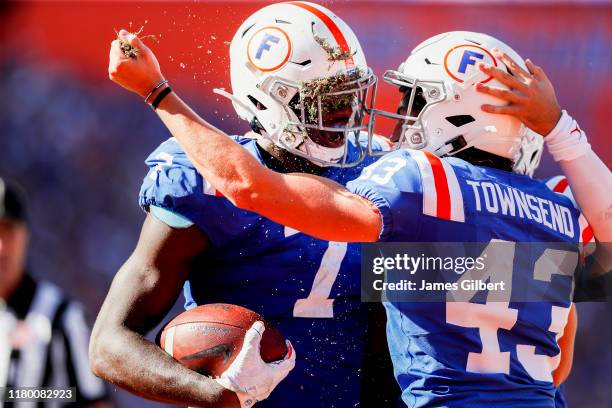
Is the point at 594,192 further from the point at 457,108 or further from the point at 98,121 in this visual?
the point at 98,121

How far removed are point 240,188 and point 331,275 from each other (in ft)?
2.08

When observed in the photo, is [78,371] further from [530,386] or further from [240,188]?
[530,386]

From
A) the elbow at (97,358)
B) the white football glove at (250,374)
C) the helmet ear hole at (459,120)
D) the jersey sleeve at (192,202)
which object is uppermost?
the helmet ear hole at (459,120)

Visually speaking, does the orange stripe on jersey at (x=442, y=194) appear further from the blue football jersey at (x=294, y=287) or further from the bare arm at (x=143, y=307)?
the bare arm at (x=143, y=307)

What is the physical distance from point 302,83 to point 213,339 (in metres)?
0.89

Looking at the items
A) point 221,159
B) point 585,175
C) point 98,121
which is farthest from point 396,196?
point 98,121

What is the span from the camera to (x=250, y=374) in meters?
2.53

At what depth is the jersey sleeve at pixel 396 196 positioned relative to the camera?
2.49m

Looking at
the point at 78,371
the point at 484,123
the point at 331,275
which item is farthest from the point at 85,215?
the point at 484,123

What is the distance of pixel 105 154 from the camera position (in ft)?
17.2

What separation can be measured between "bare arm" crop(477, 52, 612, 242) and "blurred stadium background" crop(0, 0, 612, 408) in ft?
7.80

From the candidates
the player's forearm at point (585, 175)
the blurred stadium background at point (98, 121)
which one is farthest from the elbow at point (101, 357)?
the blurred stadium background at point (98, 121)

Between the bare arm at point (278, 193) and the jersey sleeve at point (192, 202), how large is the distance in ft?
1.06

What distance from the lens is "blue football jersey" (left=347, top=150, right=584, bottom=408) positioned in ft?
8.31
